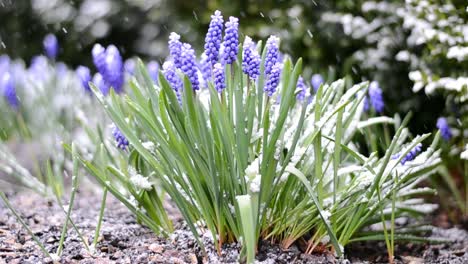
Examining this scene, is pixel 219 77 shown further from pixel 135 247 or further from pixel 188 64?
pixel 135 247

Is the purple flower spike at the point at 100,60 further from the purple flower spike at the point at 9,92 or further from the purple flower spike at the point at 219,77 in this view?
the purple flower spike at the point at 219,77

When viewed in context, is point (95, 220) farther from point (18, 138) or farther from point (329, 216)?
point (18, 138)

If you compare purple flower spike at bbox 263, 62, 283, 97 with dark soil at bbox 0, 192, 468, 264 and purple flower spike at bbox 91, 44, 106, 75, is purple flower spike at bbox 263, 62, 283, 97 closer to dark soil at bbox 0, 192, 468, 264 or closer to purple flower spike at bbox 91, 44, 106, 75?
dark soil at bbox 0, 192, 468, 264

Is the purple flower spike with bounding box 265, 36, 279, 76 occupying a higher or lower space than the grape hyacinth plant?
higher

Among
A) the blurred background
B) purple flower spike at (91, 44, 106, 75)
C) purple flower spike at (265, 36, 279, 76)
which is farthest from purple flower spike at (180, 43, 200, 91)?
the blurred background

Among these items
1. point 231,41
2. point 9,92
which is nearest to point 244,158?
point 231,41
